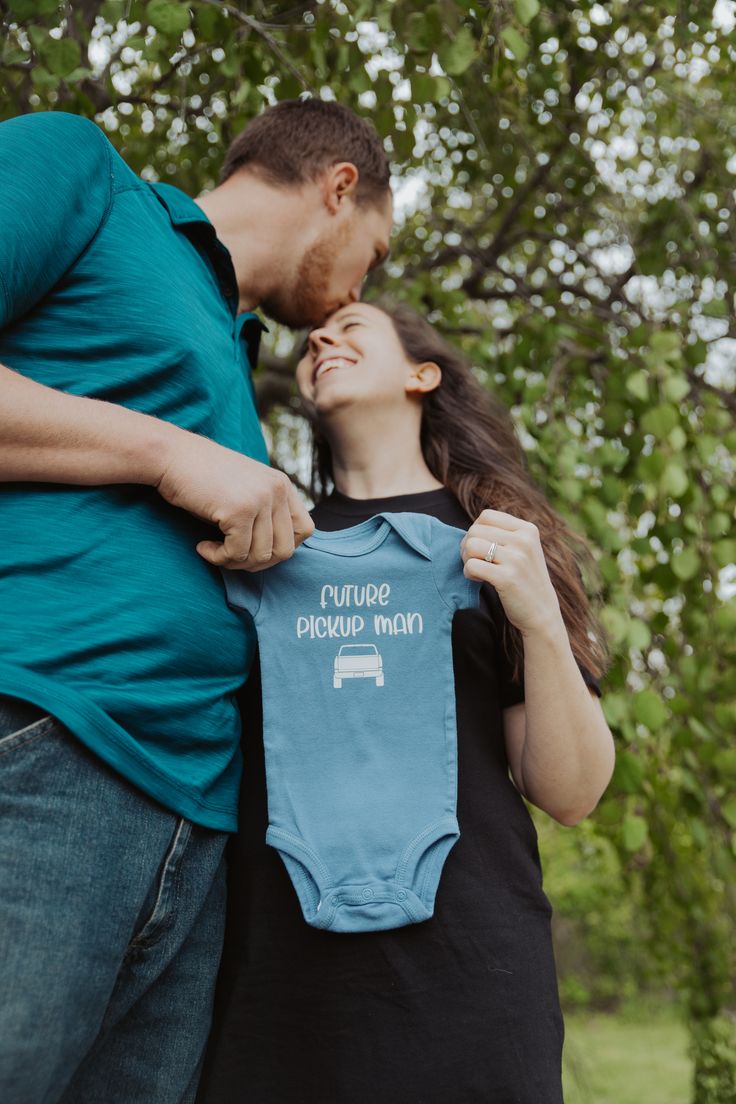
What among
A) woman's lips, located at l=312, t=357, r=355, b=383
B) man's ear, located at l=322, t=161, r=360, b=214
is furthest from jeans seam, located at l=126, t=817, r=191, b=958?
man's ear, located at l=322, t=161, r=360, b=214

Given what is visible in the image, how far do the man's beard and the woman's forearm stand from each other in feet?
2.64

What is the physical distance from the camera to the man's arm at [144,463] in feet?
3.15

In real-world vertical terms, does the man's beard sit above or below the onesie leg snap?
above

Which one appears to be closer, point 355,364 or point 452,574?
point 452,574

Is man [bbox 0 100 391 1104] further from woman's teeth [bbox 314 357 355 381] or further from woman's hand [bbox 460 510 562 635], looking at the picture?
woman's teeth [bbox 314 357 355 381]

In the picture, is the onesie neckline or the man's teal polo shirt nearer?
the man's teal polo shirt

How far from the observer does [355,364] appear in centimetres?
164

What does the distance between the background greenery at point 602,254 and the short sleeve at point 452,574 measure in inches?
29.1

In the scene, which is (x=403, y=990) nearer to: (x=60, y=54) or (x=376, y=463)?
(x=376, y=463)

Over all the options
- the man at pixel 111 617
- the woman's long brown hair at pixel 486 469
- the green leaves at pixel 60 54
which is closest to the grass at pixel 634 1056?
the woman's long brown hair at pixel 486 469

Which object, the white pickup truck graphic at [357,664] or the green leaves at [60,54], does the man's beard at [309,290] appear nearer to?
the green leaves at [60,54]

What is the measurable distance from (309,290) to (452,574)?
0.68 m

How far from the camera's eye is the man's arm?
0.96 metres

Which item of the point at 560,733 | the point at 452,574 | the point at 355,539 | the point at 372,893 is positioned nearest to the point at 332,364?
the point at 355,539
